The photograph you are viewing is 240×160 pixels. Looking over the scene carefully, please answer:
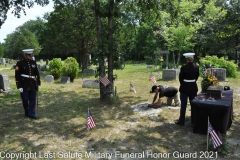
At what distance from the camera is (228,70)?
599 inches

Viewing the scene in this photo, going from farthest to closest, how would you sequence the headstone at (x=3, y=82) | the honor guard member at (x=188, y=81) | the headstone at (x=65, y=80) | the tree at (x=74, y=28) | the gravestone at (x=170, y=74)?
1. the tree at (x=74, y=28)
2. the gravestone at (x=170, y=74)
3. the headstone at (x=65, y=80)
4. the headstone at (x=3, y=82)
5. the honor guard member at (x=188, y=81)

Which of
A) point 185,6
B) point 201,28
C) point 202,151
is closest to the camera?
point 202,151

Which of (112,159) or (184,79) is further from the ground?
(184,79)

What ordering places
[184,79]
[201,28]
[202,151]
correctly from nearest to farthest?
[202,151] → [184,79] → [201,28]

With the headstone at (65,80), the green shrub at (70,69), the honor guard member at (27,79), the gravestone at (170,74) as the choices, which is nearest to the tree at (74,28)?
the green shrub at (70,69)

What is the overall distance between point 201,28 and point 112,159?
96.7 feet

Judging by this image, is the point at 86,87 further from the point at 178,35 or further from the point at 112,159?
the point at 178,35

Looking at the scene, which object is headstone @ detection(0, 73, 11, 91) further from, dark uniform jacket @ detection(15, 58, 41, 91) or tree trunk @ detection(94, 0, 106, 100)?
tree trunk @ detection(94, 0, 106, 100)

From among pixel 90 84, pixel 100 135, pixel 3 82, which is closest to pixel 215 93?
pixel 100 135

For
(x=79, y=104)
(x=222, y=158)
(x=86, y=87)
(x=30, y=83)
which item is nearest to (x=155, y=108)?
(x=79, y=104)

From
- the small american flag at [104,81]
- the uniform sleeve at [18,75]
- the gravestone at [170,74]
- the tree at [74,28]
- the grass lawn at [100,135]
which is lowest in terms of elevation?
the grass lawn at [100,135]

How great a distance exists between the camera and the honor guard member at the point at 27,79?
6.21m

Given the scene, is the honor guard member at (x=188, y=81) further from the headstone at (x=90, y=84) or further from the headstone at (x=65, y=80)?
the headstone at (x=65, y=80)

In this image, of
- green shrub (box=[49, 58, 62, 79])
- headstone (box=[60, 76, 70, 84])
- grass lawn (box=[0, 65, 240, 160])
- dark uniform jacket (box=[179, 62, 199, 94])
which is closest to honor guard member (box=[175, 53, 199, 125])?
dark uniform jacket (box=[179, 62, 199, 94])
